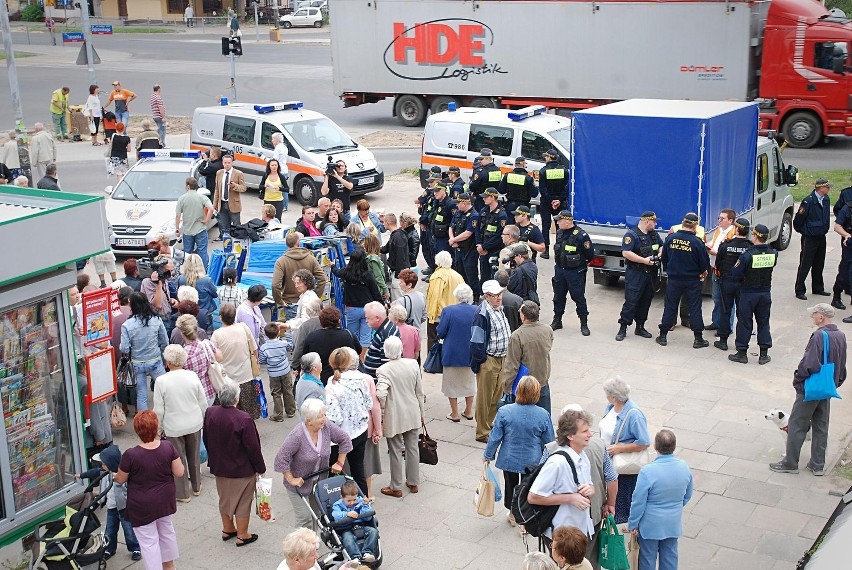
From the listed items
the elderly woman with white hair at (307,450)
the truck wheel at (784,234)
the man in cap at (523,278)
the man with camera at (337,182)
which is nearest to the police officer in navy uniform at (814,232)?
the truck wheel at (784,234)

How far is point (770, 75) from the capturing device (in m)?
25.4

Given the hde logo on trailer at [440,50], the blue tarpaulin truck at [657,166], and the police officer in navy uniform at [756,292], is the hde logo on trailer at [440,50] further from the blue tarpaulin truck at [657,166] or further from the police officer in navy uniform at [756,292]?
the police officer in navy uniform at [756,292]

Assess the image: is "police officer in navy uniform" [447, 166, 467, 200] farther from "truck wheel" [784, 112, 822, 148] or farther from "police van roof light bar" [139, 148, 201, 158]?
"truck wheel" [784, 112, 822, 148]

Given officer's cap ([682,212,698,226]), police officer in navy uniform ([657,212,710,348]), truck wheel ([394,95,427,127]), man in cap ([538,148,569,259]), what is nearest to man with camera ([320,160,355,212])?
man in cap ([538,148,569,259])

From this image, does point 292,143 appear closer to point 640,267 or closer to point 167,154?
point 167,154

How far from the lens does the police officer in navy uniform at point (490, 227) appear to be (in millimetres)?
14711

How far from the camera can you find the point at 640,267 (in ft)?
45.2

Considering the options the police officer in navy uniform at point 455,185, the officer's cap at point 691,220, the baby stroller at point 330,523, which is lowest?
the baby stroller at point 330,523

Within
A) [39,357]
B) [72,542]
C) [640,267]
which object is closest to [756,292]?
[640,267]

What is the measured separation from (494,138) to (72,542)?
45.3 ft

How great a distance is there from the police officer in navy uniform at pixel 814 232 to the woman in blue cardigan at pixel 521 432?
26.6 ft

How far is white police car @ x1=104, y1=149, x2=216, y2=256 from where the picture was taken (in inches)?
682

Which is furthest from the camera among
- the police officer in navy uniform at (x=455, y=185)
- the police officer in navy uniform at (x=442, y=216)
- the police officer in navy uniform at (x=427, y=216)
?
the police officer in navy uniform at (x=427, y=216)

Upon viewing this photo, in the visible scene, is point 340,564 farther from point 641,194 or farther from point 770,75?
point 770,75
